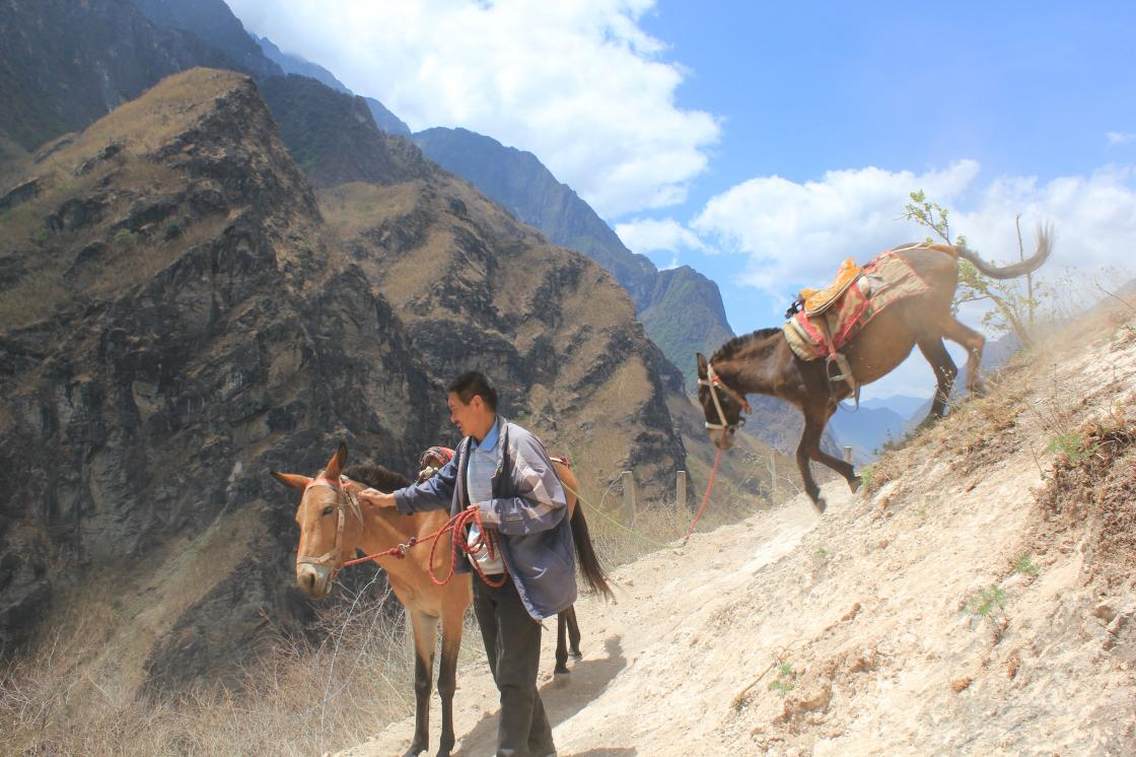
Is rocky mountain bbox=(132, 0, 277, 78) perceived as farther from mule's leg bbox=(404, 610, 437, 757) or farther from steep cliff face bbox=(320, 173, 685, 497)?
mule's leg bbox=(404, 610, 437, 757)

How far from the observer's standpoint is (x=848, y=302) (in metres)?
5.97

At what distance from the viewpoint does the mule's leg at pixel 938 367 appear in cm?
591

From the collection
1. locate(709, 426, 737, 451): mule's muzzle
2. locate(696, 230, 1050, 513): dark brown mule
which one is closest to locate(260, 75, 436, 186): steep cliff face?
locate(709, 426, 737, 451): mule's muzzle

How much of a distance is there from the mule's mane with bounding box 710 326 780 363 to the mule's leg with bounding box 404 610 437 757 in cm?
326

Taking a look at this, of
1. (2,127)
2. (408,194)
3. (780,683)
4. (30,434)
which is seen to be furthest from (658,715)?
(408,194)

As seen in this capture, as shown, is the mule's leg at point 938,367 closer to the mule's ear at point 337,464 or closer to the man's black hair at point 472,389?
the man's black hair at point 472,389

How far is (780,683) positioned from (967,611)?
3.16 ft

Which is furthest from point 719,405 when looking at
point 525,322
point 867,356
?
point 525,322

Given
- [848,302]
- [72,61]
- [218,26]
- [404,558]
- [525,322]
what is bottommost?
[404,558]

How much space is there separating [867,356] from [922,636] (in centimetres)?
315

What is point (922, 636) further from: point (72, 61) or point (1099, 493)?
point (72, 61)

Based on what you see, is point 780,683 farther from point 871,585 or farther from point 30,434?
point 30,434

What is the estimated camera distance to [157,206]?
42.1m

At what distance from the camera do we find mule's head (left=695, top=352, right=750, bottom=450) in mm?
6785
